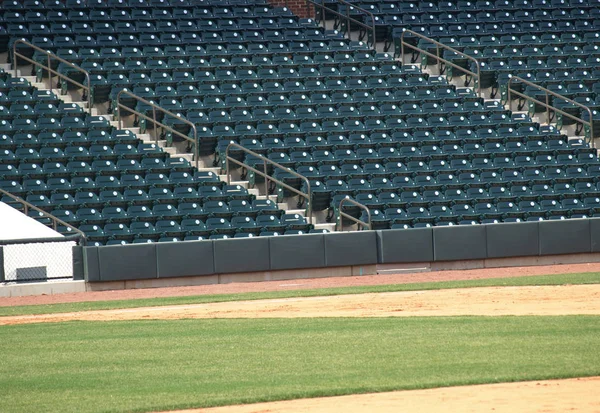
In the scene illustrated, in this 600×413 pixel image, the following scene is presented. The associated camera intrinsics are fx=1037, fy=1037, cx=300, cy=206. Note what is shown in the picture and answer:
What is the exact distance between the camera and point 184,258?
22625 millimetres

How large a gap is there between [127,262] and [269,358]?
10.9m

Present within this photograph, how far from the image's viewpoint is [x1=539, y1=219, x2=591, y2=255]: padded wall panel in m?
24.6

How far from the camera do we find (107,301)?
790 inches

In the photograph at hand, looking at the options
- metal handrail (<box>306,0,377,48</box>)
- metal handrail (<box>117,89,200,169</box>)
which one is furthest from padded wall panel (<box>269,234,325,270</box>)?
metal handrail (<box>306,0,377,48</box>)

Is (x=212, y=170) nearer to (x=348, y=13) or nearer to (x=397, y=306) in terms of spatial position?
(x=348, y=13)

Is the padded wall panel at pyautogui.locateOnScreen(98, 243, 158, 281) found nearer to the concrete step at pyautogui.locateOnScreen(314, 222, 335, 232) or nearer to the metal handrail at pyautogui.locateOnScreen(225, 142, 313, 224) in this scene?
the metal handrail at pyautogui.locateOnScreen(225, 142, 313, 224)

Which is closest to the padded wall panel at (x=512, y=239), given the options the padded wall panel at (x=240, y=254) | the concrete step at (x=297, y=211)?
the concrete step at (x=297, y=211)

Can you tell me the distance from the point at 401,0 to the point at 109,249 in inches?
682

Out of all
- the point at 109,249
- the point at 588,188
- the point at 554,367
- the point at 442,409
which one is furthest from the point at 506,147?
the point at 442,409

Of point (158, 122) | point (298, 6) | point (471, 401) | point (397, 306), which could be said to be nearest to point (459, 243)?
point (397, 306)

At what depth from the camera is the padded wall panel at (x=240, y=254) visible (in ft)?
75.2

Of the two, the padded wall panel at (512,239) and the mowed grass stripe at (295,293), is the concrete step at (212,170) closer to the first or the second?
the mowed grass stripe at (295,293)

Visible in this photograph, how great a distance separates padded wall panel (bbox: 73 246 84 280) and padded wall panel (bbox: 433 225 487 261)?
26.3 ft

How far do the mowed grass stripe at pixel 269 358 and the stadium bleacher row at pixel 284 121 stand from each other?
9.49 metres
